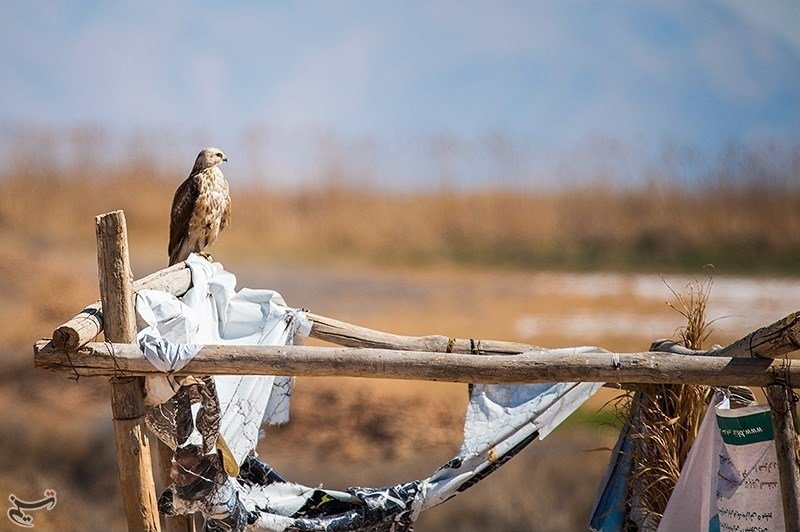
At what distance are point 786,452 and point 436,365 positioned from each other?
1010 mm

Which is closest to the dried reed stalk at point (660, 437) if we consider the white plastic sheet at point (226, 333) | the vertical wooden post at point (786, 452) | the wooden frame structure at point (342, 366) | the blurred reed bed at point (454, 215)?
the wooden frame structure at point (342, 366)

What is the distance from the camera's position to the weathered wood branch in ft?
9.14

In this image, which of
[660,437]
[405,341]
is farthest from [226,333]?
[660,437]

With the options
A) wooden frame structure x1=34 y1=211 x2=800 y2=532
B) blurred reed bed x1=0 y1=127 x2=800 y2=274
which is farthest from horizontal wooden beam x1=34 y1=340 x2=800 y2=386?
blurred reed bed x1=0 y1=127 x2=800 y2=274

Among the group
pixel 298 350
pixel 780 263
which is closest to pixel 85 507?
pixel 298 350

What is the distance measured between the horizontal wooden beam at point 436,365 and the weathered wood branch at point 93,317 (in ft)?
0.15

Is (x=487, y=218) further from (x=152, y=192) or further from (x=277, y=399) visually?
(x=277, y=399)

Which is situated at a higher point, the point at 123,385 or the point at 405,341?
the point at 405,341

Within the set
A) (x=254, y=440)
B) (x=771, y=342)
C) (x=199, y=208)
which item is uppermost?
(x=199, y=208)

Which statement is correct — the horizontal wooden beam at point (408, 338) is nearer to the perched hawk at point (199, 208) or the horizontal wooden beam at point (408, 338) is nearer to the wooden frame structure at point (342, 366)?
the wooden frame structure at point (342, 366)

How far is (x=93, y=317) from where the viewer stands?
2.95 metres

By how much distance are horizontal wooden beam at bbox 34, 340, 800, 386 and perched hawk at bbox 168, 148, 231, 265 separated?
1595 millimetres

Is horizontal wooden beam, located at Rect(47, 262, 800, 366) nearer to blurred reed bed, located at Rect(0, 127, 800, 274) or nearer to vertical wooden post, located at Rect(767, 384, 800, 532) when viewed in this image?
vertical wooden post, located at Rect(767, 384, 800, 532)

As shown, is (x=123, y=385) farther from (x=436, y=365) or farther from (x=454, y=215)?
(x=454, y=215)
